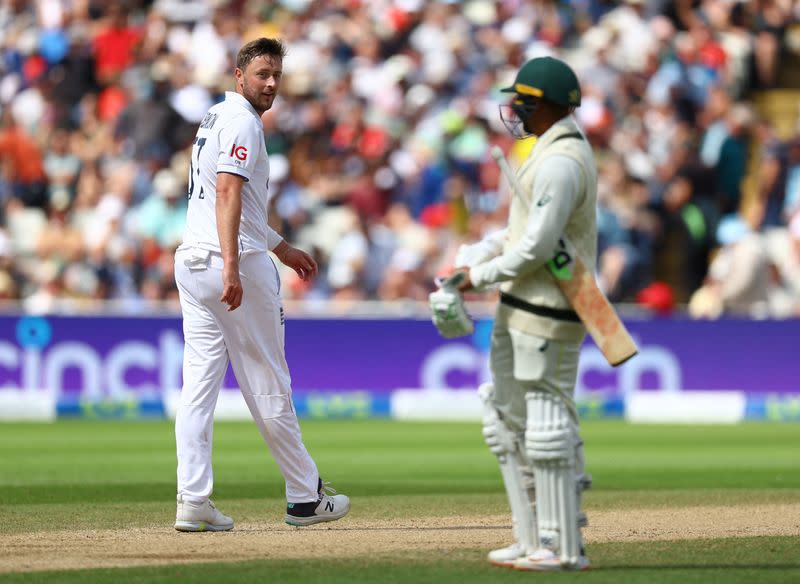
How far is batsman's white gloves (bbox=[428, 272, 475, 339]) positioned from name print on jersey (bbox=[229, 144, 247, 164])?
1638 millimetres

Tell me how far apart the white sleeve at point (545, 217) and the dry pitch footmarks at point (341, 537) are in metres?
1.56

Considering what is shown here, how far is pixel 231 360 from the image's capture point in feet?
26.7

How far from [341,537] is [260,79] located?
2263mm

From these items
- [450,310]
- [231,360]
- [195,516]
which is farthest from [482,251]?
[195,516]

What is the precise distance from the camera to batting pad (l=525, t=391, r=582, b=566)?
6.52 metres

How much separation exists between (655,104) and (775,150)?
1.52 metres

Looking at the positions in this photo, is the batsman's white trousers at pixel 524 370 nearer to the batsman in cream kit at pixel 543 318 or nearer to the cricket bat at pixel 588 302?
the batsman in cream kit at pixel 543 318

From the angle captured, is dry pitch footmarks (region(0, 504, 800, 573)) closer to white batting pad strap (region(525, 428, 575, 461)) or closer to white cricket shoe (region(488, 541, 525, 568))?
white cricket shoe (region(488, 541, 525, 568))

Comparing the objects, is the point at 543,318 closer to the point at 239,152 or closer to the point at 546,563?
the point at 546,563

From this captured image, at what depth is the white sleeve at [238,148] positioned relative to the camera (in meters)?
7.91

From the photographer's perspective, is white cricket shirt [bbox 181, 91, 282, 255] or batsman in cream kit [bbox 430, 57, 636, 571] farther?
white cricket shirt [bbox 181, 91, 282, 255]

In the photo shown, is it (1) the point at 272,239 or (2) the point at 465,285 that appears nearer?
(2) the point at 465,285

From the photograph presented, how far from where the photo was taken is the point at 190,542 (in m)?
7.72

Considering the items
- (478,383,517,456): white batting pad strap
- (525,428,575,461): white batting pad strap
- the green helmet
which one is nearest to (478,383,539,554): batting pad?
(478,383,517,456): white batting pad strap
